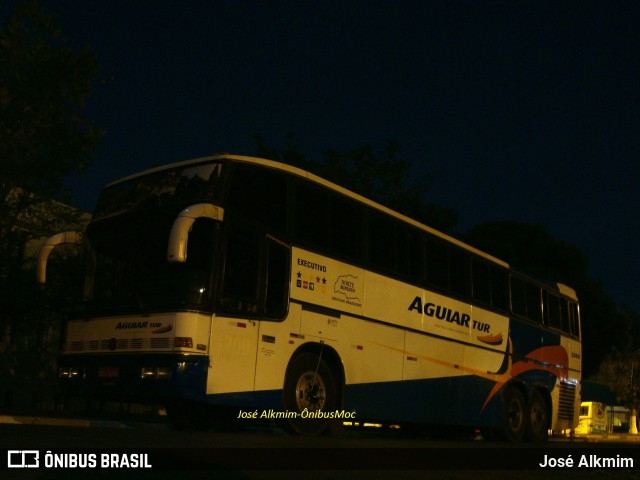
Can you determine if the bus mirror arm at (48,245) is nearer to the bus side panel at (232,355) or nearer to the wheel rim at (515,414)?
the bus side panel at (232,355)

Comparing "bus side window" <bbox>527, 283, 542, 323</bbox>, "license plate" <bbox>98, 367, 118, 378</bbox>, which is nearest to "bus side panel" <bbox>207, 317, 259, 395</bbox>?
"license plate" <bbox>98, 367, 118, 378</bbox>

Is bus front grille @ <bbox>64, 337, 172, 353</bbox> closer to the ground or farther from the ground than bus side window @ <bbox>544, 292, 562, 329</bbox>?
closer to the ground

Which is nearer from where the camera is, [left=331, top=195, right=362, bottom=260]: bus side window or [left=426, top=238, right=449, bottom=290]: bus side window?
[left=331, top=195, right=362, bottom=260]: bus side window

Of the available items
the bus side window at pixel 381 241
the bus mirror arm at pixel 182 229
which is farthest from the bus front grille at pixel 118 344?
the bus side window at pixel 381 241

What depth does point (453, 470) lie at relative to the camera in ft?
28.1

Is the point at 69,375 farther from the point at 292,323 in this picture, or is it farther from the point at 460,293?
the point at 460,293

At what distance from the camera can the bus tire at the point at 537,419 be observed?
62.5 feet

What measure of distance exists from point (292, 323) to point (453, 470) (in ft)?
12.9

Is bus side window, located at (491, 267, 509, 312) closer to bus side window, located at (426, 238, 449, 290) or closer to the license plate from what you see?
bus side window, located at (426, 238, 449, 290)

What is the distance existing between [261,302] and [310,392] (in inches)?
67.6

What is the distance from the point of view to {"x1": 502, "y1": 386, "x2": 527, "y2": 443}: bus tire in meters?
18.2

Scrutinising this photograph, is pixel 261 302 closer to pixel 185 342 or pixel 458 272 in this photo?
pixel 185 342

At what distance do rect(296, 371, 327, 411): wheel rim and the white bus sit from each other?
2 cm

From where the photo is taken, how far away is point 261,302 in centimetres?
1142
